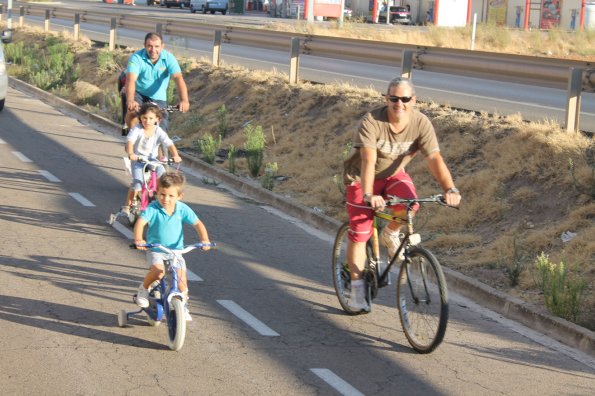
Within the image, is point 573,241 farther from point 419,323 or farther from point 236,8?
point 236,8

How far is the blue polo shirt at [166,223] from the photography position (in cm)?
743

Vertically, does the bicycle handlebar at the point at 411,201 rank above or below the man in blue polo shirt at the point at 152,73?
below

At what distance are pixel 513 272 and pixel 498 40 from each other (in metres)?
27.6

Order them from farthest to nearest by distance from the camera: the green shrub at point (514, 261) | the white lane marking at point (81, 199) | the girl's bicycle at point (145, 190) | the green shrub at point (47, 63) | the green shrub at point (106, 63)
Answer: the green shrub at point (47, 63), the green shrub at point (106, 63), the white lane marking at point (81, 199), the girl's bicycle at point (145, 190), the green shrub at point (514, 261)

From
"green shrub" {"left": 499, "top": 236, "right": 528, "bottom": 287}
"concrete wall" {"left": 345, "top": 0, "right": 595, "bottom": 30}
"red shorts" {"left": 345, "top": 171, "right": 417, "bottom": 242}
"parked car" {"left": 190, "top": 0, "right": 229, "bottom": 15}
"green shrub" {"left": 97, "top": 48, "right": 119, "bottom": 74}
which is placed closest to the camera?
"red shorts" {"left": 345, "top": 171, "right": 417, "bottom": 242}

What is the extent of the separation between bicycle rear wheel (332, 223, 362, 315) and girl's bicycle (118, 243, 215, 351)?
143cm

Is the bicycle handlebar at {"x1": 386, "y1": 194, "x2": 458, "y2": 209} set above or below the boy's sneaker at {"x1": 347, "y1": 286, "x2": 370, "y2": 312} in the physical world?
above

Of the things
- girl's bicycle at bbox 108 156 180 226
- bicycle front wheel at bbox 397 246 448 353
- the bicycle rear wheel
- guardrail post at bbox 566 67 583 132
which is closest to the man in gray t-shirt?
the bicycle rear wheel

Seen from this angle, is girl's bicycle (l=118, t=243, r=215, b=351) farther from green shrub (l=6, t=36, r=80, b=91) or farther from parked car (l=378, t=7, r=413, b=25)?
parked car (l=378, t=7, r=413, b=25)

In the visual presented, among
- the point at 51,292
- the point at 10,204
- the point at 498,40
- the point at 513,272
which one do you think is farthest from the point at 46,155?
the point at 498,40

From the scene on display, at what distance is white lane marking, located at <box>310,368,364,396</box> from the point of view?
21.4ft

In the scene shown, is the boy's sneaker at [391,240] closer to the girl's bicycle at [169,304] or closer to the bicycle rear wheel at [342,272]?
the bicycle rear wheel at [342,272]

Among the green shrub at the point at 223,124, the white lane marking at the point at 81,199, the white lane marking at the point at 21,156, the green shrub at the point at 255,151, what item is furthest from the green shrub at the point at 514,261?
the green shrub at the point at 223,124

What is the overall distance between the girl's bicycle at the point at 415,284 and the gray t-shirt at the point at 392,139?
0.35 metres
